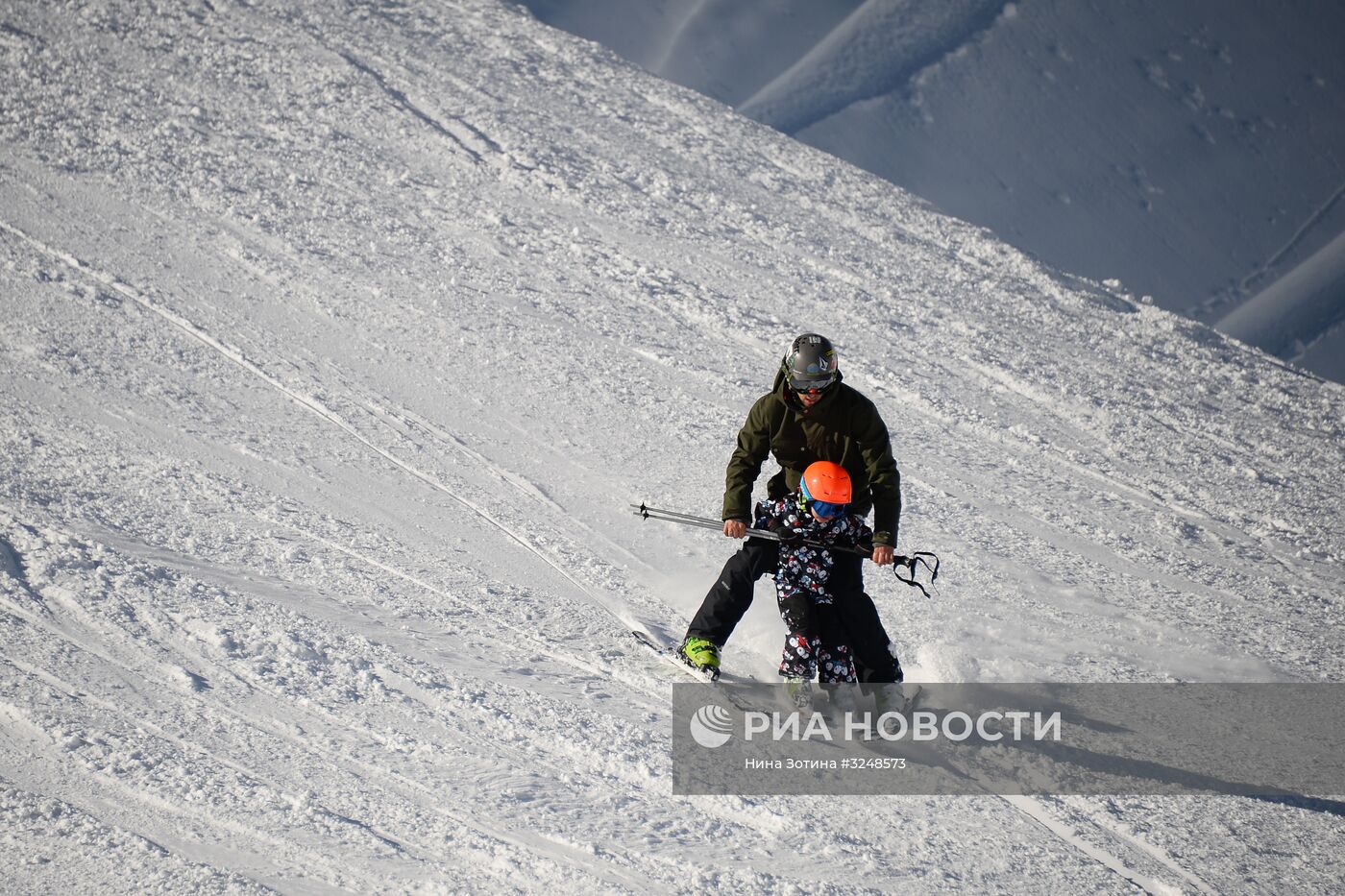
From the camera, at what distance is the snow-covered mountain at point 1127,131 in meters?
24.2

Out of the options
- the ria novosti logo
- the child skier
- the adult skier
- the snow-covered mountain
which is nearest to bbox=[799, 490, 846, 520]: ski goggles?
the child skier

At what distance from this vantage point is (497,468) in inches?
287

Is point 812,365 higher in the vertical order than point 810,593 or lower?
higher

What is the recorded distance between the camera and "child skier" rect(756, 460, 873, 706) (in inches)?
183

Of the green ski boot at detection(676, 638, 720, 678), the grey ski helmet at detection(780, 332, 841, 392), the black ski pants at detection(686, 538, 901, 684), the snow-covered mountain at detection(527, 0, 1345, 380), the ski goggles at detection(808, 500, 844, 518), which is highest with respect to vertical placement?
the snow-covered mountain at detection(527, 0, 1345, 380)

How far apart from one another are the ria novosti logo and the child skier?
336 millimetres

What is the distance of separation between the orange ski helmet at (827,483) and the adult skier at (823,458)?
16 cm

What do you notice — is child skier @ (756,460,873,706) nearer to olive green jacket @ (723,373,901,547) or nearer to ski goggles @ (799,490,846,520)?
ski goggles @ (799,490,846,520)

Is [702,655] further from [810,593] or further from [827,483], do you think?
[827,483]

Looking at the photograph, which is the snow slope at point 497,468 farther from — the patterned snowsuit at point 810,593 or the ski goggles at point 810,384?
the ski goggles at point 810,384

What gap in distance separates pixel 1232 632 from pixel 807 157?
8857mm

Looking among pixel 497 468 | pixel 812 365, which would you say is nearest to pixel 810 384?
pixel 812 365

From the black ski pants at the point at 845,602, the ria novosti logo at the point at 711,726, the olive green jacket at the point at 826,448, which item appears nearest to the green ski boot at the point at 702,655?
the black ski pants at the point at 845,602

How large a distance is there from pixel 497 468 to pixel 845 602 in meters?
3.25
